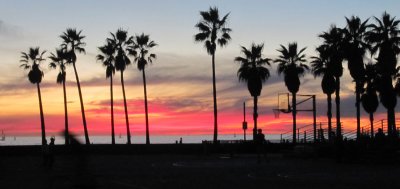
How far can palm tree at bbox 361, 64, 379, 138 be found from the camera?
63.5 meters

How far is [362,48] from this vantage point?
55625mm

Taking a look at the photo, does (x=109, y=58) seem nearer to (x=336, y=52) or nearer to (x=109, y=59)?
(x=109, y=59)

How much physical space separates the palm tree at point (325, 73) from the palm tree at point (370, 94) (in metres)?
3.38

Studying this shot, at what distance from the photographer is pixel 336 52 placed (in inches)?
2253

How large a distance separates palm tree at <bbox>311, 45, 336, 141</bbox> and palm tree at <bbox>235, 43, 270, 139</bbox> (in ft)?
16.4

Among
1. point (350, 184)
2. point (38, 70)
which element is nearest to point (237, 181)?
point (350, 184)

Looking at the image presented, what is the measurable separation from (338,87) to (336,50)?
504cm

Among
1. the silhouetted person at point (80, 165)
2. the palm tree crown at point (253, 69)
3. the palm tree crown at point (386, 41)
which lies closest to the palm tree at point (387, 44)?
the palm tree crown at point (386, 41)

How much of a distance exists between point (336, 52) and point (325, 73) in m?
7.75

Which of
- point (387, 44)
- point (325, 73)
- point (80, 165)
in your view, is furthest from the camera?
point (325, 73)

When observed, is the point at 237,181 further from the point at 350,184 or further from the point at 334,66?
the point at 334,66

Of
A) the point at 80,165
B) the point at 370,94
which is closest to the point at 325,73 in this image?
the point at 370,94

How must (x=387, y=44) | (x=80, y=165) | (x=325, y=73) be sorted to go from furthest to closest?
(x=325, y=73)
(x=387, y=44)
(x=80, y=165)

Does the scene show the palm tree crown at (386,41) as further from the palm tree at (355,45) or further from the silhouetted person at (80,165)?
the silhouetted person at (80,165)
